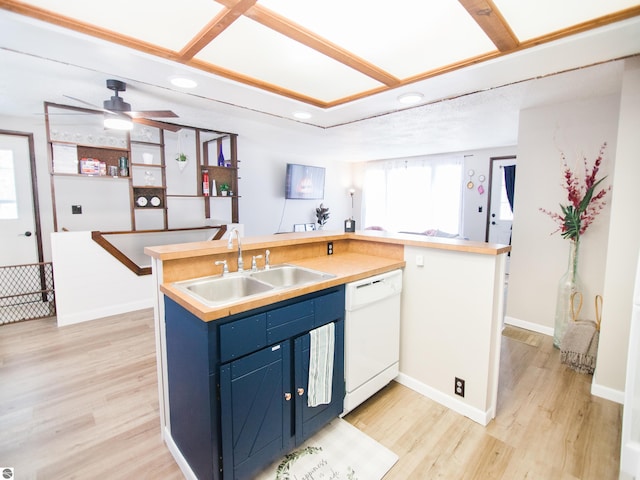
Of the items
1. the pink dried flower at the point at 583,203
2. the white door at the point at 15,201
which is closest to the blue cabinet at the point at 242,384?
the pink dried flower at the point at 583,203

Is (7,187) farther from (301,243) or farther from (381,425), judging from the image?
(381,425)

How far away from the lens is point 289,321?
163cm

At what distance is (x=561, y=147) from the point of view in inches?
121

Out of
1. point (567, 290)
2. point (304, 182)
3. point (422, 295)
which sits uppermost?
point (304, 182)

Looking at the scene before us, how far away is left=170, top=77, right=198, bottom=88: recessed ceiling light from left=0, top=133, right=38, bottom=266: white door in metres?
3.00

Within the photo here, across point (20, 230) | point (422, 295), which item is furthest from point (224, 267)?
point (20, 230)

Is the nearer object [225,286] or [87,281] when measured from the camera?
[225,286]

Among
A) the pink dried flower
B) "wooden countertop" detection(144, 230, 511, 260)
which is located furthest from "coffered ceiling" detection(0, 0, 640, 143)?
"wooden countertop" detection(144, 230, 511, 260)

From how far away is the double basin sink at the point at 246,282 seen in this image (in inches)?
69.7

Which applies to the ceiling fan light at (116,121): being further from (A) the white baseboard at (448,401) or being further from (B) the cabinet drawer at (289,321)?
(A) the white baseboard at (448,401)

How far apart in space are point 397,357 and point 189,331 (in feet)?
5.27

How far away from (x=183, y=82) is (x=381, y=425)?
113 inches

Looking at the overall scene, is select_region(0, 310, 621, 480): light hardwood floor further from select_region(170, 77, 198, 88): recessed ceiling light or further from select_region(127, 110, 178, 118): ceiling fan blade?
select_region(170, 77, 198, 88): recessed ceiling light

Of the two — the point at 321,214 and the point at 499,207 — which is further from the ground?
the point at 499,207
